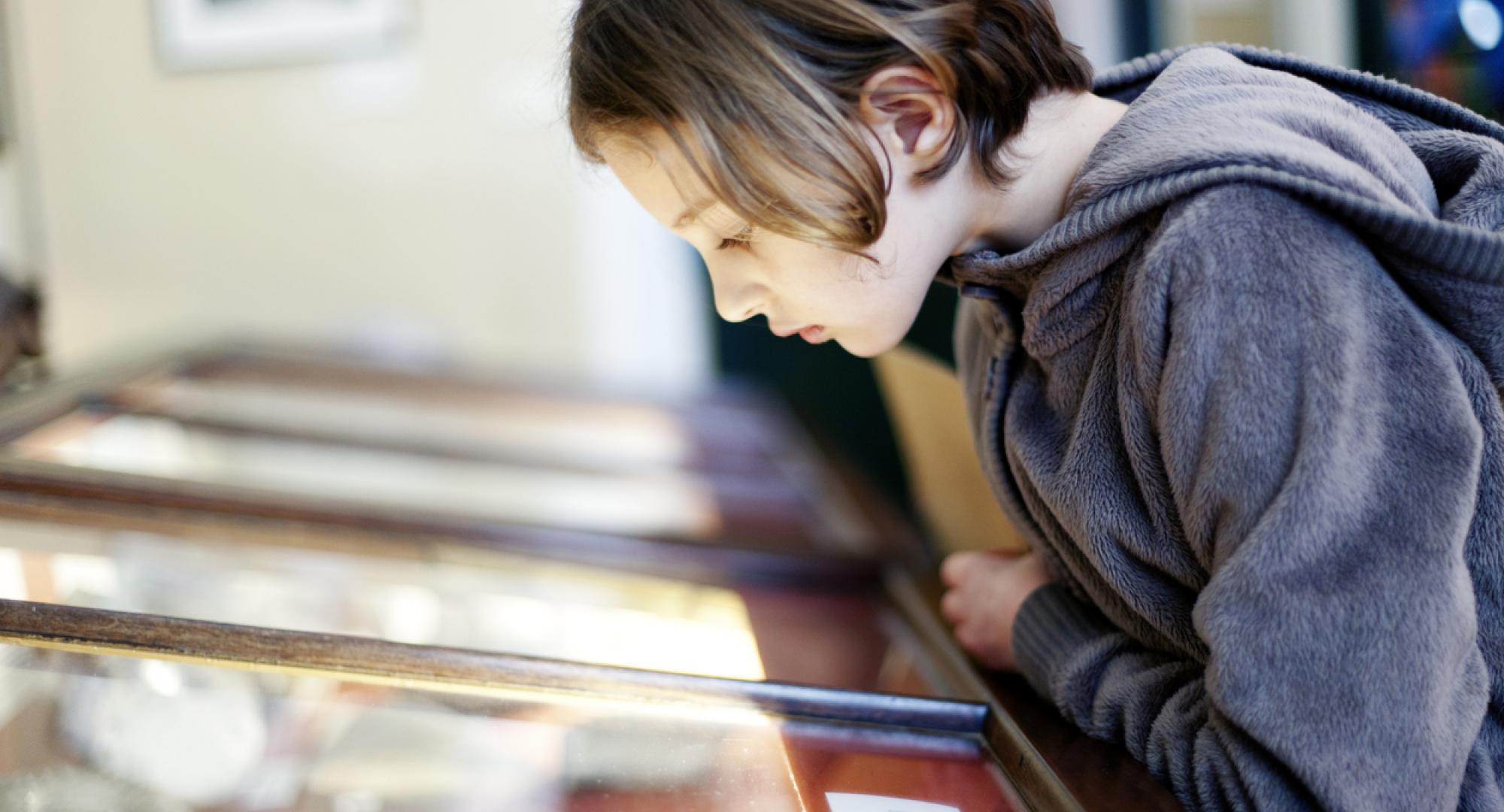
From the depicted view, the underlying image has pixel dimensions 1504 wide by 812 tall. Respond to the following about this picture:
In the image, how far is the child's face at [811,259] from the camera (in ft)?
2.57

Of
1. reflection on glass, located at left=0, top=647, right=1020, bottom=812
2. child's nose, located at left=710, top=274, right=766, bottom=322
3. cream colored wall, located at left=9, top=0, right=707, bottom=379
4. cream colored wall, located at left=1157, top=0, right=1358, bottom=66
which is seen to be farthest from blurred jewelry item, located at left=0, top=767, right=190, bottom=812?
cream colored wall, located at left=9, top=0, right=707, bottom=379

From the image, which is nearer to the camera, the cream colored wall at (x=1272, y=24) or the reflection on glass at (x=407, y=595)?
the reflection on glass at (x=407, y=595)

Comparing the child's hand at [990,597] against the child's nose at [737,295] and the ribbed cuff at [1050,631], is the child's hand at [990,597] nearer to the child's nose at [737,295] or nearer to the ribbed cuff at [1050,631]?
the ribbed cuff at [1050,631]

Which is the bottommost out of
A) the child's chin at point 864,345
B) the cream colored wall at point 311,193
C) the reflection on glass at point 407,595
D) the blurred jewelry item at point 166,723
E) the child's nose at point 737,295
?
the cream colored wall at point 311,193

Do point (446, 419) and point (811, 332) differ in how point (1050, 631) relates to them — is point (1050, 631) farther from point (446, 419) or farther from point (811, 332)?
point (446, 419)

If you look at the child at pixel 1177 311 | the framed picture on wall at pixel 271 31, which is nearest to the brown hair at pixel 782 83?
the child at pixel 1177 311

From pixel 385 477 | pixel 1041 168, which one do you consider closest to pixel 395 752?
pixel 1041 168

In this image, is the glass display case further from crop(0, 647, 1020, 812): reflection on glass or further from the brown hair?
the brown hair

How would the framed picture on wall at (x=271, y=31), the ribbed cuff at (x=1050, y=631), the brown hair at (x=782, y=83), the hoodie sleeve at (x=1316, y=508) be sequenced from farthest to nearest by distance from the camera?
the framed picture on wall at (x=271, y=31) → the ribbed cuff at (x=1050, y=631) → the brown hair at (x=782, y=83) → the hoodie sleeve at (x=1316, y=508)

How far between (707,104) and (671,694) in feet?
1.29

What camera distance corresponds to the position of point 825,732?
0.78 m

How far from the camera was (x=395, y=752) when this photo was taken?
0.74 metres

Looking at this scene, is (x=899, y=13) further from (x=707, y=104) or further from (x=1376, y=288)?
(x=1376, y=288)

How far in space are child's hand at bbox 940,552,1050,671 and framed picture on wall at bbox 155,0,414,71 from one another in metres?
3.56
